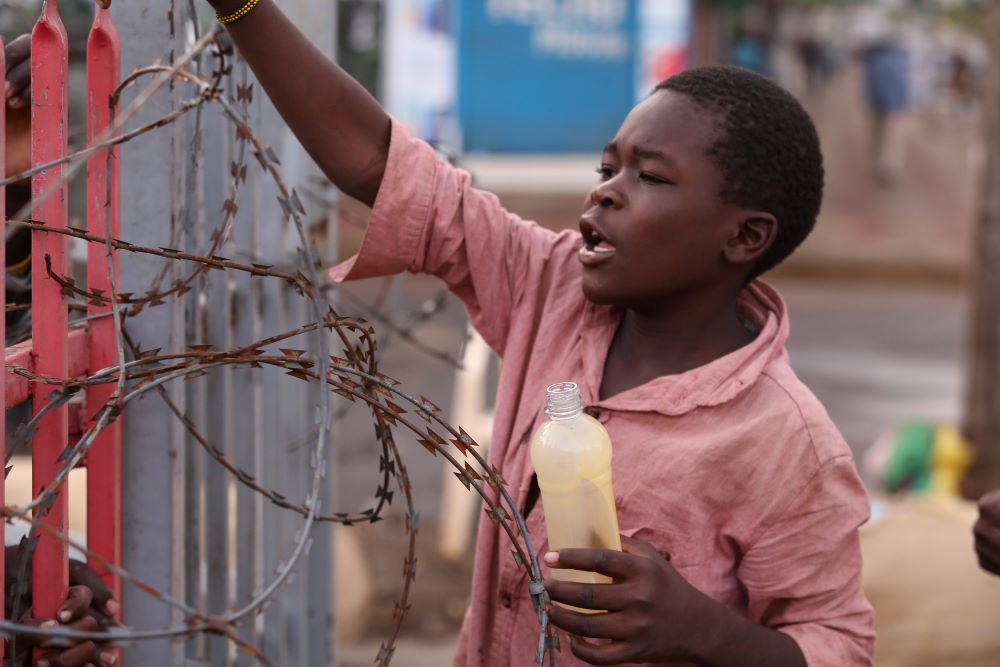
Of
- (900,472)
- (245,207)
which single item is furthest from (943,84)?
(245,207)

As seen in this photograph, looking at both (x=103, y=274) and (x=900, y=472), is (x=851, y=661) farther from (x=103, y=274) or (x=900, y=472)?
(x=900, y=472)

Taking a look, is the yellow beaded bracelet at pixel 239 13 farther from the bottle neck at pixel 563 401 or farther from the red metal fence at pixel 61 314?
the bottle neck at pixel 563 401

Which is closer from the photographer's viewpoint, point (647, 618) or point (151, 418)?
point (647, 618)

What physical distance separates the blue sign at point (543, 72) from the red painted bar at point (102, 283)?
8.51 m

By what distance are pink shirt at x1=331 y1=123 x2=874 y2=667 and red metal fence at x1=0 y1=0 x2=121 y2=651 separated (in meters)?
0.38

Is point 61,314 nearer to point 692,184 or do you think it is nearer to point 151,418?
point 151,418

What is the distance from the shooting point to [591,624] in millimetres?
1504

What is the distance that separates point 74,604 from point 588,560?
670 mm

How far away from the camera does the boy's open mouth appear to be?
5.71ft

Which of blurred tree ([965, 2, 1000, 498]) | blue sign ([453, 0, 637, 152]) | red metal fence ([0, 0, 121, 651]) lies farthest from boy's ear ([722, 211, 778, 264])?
blue sign ([453, 0, 637, 152])

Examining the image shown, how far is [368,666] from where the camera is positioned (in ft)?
13.7

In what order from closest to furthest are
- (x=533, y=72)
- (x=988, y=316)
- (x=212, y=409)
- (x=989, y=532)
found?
1. (x=989, y=532)
2. (x=212, y=409)
3. (x=988, y=316)
4. (x=533, y=72)

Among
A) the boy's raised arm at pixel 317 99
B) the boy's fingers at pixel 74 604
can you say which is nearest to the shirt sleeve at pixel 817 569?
the boy's raised arm at pixel 317 99

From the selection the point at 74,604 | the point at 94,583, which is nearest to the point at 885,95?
the point at 94,583
